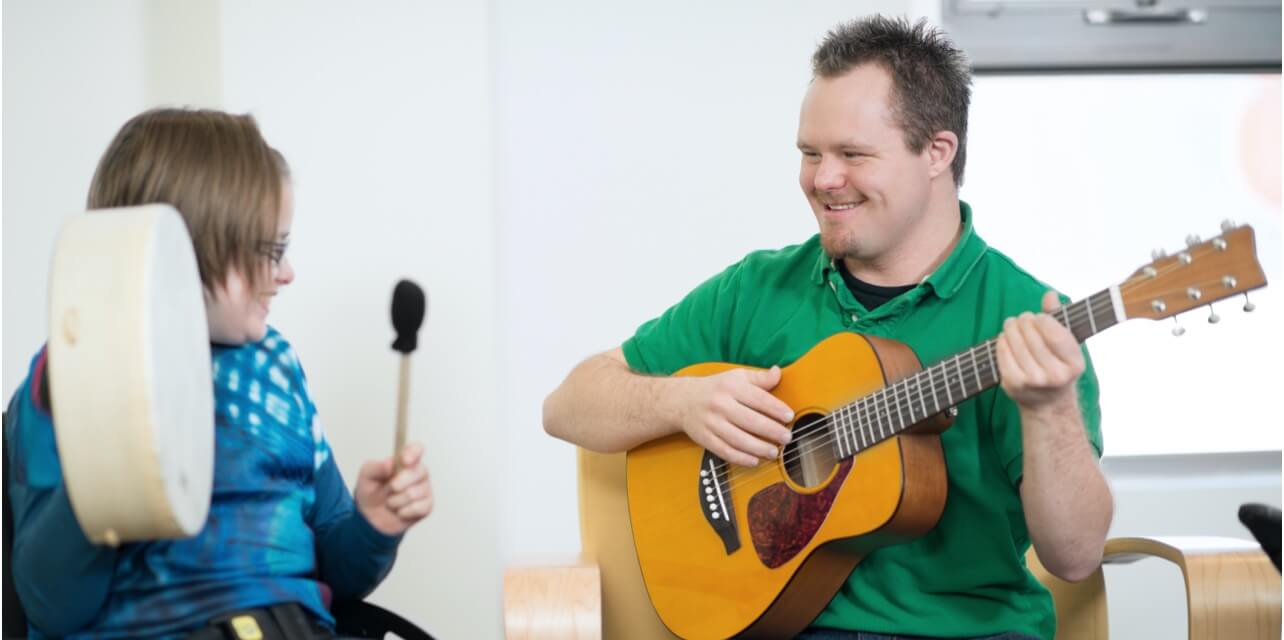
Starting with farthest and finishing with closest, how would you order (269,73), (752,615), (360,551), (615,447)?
(269,73) → (615,447) → (752,615) → (360,551)

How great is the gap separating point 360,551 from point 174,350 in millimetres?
454

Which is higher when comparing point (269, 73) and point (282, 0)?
point (282, 0)

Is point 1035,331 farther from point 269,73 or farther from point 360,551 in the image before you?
point 269,73

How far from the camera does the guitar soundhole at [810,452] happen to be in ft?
5.53

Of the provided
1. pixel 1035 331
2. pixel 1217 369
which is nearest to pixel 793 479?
pixel 1035 331

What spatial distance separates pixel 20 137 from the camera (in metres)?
2.46

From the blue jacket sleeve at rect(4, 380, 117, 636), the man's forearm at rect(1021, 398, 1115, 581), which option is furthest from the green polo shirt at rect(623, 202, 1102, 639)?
the blue jacket sleeve at rect(4, 380, 117, 636)

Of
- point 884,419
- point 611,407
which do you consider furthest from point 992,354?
point 611,407

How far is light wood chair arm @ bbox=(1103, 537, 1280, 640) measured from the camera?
1.69 meters

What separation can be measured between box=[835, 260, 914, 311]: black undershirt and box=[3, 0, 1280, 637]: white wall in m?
0.83

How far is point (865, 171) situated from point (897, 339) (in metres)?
0.26

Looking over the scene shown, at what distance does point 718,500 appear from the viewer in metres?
1.80

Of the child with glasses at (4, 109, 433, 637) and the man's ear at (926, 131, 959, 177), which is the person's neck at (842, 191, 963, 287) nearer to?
the man's ear at (926, 131, 959, 177)

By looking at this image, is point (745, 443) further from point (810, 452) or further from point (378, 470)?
point (378, 470)
